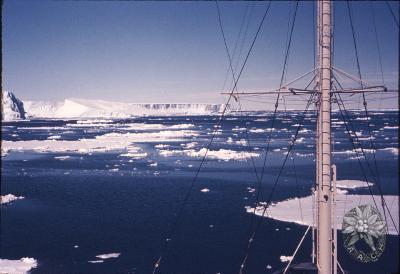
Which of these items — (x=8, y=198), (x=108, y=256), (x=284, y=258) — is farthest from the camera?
(x=8, y=198)

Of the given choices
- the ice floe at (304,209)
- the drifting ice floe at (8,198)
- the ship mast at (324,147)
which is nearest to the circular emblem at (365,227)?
the ship mast at (324,147)

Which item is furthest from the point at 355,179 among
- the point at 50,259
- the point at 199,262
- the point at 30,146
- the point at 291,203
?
the point at 30,146

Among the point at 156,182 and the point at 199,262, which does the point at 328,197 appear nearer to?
the point at 199,262

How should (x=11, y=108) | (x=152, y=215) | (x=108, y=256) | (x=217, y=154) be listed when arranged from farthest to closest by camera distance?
1. (x=11, y=108)
2. (x=217, y=154)
3. (x=152, y=215)
4. (x=108, y=256)

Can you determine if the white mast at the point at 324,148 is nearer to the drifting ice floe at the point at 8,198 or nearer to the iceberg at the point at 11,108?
the drifting ice floe at the point at 8,198

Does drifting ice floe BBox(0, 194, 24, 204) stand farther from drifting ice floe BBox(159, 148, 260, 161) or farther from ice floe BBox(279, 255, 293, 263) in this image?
drifting ice floe BBox(159, 148, 260, 161)

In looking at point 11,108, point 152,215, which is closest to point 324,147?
point 152,215

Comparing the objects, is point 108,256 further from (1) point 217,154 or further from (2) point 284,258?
(1) point 217,154
